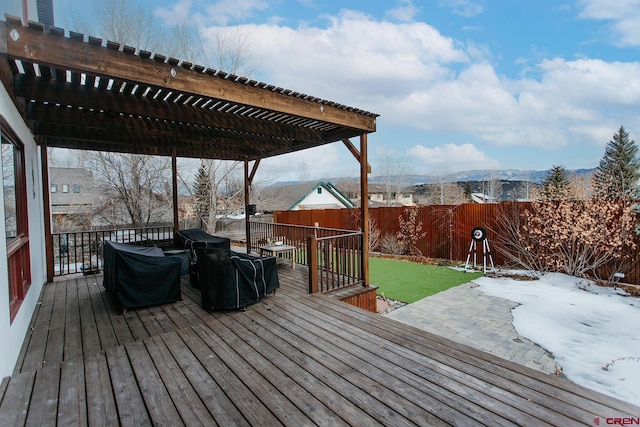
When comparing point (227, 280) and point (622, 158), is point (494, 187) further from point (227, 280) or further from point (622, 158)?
point (227, 280)

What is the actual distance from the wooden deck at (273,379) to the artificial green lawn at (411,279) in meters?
3.35

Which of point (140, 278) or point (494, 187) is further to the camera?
point (494, 187)

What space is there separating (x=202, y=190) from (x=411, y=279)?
11.4 meters

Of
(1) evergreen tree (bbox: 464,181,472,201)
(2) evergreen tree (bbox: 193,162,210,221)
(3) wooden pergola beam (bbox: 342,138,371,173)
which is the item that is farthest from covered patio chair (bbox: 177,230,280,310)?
(1) evergreen tree (bbox: 464,181,472,201)

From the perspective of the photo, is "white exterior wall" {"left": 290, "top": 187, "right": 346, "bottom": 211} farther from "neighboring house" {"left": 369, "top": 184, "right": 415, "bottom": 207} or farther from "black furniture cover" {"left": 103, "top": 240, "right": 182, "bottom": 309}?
"black furniture cover" {"left": 103, "top": 240, "right": 182, "bottom": 309}

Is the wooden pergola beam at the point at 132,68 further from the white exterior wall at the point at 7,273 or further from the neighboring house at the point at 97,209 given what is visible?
the neighboring house at the point at 97,209

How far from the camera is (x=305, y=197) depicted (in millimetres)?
22875

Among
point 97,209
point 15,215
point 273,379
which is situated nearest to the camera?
point 273,379

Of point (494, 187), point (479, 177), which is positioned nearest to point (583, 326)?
point (494, 187)

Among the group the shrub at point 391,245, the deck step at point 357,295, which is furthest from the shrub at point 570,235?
the deck step at point 357,295

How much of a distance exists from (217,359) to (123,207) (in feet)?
42.2

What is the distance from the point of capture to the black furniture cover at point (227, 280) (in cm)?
365

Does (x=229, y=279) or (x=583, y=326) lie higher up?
(x=229, y=279)

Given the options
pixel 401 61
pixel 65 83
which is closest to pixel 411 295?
pixel 65 83
